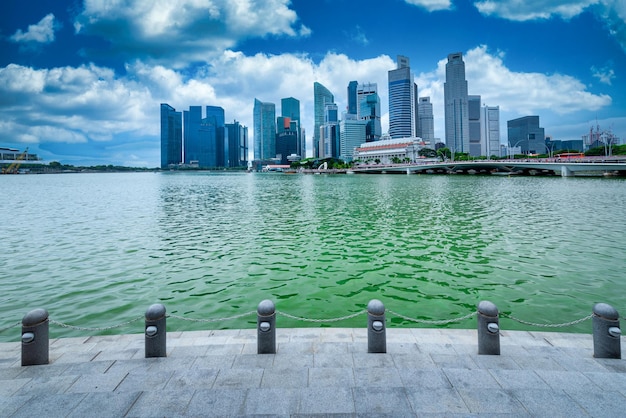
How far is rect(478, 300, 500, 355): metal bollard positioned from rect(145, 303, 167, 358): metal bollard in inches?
252

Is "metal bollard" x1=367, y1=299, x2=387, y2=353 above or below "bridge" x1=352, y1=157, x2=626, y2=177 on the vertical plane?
below

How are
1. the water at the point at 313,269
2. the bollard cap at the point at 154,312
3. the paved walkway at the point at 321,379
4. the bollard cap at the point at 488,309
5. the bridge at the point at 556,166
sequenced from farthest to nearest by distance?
1. the bridge at the point at 556,166
2. the water at the point at 313,269
3. the bollard cap at the point at 154,312
4. the bollard cap at the point at 488,309
5. the paved walkway at the point at 321,379

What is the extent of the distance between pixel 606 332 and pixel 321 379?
5.60 metres

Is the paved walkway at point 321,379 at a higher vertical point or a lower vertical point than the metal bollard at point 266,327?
lower

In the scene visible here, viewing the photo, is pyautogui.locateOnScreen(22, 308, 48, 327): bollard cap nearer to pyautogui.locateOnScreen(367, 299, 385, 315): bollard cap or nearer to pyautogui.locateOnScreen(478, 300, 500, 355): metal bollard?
pyautogui.locateOnScreen(367, 299, 385, 315): bollard cap

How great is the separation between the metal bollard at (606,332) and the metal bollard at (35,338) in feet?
35.1

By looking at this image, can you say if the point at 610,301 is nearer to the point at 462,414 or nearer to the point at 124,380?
the point at 462,414

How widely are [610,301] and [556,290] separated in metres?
1.52

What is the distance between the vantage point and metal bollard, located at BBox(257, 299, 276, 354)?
23.3 feet

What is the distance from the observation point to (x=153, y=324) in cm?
708

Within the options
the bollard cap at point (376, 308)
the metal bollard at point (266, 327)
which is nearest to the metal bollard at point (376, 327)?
the bollard cap at point (376, 308)

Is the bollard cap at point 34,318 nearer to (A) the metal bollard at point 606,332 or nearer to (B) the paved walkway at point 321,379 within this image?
(B) the paved walkway at point 321,379

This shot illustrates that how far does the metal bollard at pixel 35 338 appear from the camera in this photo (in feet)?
22.2

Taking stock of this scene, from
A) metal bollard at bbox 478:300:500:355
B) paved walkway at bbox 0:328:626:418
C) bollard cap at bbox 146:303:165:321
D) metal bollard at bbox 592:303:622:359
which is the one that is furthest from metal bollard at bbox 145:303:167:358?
metal bollard at bbox 592:303:622:359
